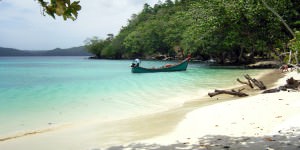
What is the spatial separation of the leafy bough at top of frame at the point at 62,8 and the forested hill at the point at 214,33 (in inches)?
137

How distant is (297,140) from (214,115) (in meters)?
3.95

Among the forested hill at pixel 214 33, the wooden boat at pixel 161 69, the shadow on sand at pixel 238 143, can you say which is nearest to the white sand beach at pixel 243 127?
the shadow on sand at pixel 238 143

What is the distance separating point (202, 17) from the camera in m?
12.4

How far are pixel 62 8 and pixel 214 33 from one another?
6473 mm

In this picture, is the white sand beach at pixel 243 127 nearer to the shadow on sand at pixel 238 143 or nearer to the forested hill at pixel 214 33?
the shadow on sand at pixel 238 143

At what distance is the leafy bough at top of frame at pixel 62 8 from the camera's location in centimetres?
371

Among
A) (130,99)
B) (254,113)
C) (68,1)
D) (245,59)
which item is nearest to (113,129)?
(254,113)

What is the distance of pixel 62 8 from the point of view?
3697mm

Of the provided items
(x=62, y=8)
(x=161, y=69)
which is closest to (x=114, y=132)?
(x=62, y=8)

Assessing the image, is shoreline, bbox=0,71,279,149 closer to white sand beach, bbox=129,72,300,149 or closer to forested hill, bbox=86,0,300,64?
white sand beach, bbox=129,72,300,149

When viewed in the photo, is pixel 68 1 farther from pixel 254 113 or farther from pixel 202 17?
pixel 202 17

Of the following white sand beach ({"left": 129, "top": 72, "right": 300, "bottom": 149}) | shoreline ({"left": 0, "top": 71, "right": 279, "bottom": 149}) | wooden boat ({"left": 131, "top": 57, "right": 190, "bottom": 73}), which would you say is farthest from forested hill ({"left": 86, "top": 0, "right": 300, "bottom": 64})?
wooden boat ({"left": 131, "top": 57, "right": 190, "bottom": 73})

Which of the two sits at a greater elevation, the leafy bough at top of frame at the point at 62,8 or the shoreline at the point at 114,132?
the leafy bough at top of frame at the point at 62,8

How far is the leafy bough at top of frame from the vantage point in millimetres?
3705
